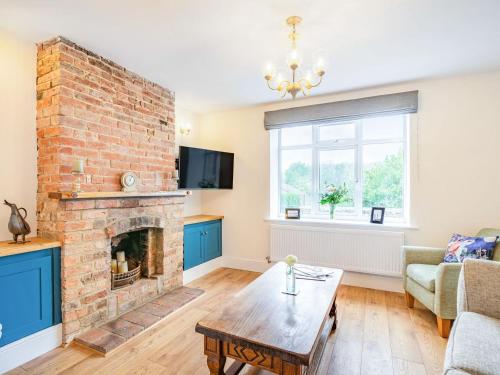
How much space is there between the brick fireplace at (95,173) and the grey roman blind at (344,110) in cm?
172

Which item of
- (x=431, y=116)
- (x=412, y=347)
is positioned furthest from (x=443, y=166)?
(x=412, y=347)

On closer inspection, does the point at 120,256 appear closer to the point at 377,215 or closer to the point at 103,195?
the point at 103,195

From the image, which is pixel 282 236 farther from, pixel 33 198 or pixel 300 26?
pixel 33 198

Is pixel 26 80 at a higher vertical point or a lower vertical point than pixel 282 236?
higher

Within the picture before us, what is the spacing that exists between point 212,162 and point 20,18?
235cm

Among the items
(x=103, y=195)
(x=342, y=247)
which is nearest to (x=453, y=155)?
(x=342, y=247)

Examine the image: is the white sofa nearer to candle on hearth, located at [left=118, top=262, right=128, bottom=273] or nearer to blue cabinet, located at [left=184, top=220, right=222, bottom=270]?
candle on hearth, located at [left=118, top=262, right=128, bottom=273]

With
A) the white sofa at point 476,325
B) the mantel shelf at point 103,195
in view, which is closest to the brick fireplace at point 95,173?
the mantel shelf at point 103,195

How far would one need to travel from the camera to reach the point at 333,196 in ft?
11.5

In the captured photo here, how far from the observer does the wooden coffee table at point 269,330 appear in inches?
51.6

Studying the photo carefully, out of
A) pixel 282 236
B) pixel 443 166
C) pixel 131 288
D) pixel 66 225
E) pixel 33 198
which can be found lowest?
pixel 131 288

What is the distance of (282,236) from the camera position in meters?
3.69

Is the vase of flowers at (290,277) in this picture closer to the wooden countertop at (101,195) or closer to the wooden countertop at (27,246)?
the wooden countertop at (101,195)

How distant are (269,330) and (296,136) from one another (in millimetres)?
3000
